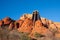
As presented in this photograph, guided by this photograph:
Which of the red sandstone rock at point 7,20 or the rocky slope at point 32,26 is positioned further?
the red sandstone rock at point 7,20

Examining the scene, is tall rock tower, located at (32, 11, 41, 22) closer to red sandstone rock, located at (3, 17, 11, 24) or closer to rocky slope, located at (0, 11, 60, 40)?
rocky slope, located at (0, 11, 60, 40)

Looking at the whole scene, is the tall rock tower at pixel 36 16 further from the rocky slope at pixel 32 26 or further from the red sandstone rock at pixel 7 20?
the red sandstone rock at pixel 7 20

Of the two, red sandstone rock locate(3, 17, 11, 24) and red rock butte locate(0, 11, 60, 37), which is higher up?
red sandstone rock locate(3, 17, 11, 24)

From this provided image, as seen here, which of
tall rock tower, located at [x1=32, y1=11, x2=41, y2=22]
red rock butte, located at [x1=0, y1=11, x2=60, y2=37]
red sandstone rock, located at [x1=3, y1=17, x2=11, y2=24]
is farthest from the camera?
tall rock tower, located at [x1=32, y1=11, x2=41, y2=22]

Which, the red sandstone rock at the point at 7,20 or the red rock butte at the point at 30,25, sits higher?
the red sandstone rock at the point at 7,20

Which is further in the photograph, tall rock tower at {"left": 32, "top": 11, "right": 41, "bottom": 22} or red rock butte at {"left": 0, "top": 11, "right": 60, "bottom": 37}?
tall rock tower at {"left": 32, "top": 11, "right": 41, "bottom": 22}

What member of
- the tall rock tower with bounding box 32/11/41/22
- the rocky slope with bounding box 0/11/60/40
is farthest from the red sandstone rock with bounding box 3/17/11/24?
the tall rock tower with bounding box 32/11/41/22

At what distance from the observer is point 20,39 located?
29.3m

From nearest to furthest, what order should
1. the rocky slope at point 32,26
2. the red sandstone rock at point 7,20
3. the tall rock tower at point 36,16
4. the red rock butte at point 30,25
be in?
the rocky slope at point 32,26 < the red rock butte at point 30,25 < the red sandstone rock at point 7,20 < the tall rock tower at point 36,16

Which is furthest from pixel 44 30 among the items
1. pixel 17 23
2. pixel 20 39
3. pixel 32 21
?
pixel 20 39

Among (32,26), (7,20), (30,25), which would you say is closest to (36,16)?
(30,25)

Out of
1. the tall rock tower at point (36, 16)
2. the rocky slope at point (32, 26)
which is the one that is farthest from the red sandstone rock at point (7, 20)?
the tall rock tower at point (36, 16)

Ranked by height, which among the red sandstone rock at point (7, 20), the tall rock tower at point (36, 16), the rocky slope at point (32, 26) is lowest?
the rocky slope at point (32, 26)

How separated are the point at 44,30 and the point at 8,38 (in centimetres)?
3378
